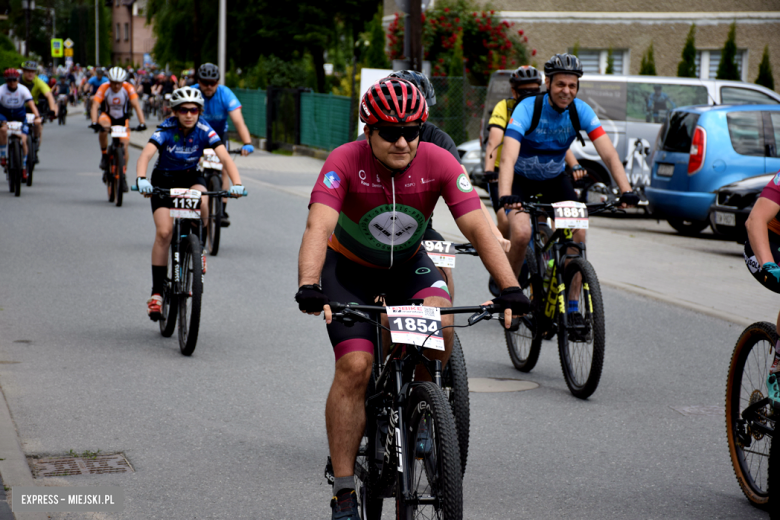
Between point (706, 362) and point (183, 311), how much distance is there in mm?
3754

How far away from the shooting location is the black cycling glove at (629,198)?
6.37m

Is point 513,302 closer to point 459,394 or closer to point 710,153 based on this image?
point 459,394

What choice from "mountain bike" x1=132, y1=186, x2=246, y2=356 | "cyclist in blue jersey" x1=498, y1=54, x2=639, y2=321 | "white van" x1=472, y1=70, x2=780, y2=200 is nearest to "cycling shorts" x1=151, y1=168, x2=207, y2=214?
"mountain bike" x1=132, y1=186, x2=246, y2=356

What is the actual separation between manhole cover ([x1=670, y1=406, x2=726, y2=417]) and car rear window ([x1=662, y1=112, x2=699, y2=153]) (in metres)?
8.36

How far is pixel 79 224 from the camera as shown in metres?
13.6

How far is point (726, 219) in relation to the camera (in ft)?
40.0

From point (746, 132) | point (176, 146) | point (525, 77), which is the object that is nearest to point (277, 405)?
point (176, 146)

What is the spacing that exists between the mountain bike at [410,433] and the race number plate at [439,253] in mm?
1635

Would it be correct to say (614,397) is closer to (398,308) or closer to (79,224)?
(398,308)

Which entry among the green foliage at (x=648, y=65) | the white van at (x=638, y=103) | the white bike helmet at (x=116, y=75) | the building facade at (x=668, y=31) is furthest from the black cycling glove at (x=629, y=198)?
the building facade at (x=668, y=31)

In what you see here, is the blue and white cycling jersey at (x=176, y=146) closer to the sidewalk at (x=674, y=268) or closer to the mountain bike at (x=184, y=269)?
the mountain bike at (x=184, y=269)

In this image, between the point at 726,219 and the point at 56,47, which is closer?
the point at 726,219

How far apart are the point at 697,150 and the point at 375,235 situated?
10595mm

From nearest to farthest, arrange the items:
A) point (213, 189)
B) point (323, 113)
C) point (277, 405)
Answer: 1. point (277, 405)
2. point (213, 189)
3. point (323, 113)
